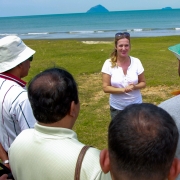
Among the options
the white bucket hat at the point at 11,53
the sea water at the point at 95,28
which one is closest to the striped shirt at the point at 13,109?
the white bucket hat at the point at 11,53

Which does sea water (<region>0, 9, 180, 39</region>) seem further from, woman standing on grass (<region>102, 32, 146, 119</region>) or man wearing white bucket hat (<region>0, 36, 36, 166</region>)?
man wearing white bucket hat (<region>0, 36, 36, 166</region>)

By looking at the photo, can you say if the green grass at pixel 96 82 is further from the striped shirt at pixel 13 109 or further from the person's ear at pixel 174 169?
the person's ear at pixel 174 169

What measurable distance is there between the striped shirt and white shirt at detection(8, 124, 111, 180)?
48 centimetres

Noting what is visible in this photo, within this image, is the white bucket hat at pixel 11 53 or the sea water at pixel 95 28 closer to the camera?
the white bucket hat at pixel 11 53

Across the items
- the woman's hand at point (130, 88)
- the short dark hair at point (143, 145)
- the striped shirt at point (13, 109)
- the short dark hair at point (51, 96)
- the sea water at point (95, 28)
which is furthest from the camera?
the sea water at point (95, 28)

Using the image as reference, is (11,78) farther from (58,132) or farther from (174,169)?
(174,169)

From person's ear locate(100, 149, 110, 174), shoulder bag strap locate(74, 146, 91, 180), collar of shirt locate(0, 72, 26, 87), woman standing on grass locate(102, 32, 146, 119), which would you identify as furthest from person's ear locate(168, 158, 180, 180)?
woman standing on grass locate(102, 32, 146, 119)

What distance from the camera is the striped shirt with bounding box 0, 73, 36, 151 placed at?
258 centimetres

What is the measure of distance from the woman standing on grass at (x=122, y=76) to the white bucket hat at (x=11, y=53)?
1.65 metres

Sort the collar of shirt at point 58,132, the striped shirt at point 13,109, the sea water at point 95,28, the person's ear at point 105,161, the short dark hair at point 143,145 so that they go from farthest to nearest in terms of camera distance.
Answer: the sea water at point 95,28
the striped shirt at point 13,109
the collar of shirt at point 58,132
the person's ear at point 105,161
the short dark hair at point 143,145

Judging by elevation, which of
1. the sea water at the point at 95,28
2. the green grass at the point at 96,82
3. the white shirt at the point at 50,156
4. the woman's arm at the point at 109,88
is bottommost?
the sea water at the point at 95,28

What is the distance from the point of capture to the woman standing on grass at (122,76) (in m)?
4.36

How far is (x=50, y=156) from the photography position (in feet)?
6.08

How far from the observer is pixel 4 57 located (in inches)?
113
